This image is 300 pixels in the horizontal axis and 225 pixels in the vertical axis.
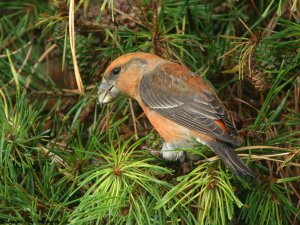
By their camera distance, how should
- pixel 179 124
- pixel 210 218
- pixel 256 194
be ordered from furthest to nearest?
pixel 179 124
pixel 256 194
pixel 210 218

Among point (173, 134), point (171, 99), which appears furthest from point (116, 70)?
point (173, 134)

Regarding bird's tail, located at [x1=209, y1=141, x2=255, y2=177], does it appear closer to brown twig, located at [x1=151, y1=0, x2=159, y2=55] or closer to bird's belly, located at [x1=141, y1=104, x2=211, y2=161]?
bird's belly, located at [x1=141, y1=104, x2=211, y2=161]

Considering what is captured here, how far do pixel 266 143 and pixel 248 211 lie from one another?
0.31m

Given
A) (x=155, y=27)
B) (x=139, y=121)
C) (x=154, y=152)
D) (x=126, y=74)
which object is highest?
(x=155, y=27)

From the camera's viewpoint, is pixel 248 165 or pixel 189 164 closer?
pixel 248 165

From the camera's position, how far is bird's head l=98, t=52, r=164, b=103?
3422 millimetres

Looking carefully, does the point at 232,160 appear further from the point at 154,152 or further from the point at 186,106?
the point at 186,106

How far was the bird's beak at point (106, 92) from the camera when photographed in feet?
11.2

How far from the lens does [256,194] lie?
116 inches

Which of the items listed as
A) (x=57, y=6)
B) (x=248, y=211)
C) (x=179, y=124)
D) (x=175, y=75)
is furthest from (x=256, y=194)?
(x=57, y=6)

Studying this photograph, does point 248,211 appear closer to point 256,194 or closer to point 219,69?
point 256,194

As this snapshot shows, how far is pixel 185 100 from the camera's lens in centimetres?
345

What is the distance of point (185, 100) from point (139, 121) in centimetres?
36

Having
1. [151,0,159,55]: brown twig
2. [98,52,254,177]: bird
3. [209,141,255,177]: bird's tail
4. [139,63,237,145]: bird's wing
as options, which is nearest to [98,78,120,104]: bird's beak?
[98,52,254,177]: bird
